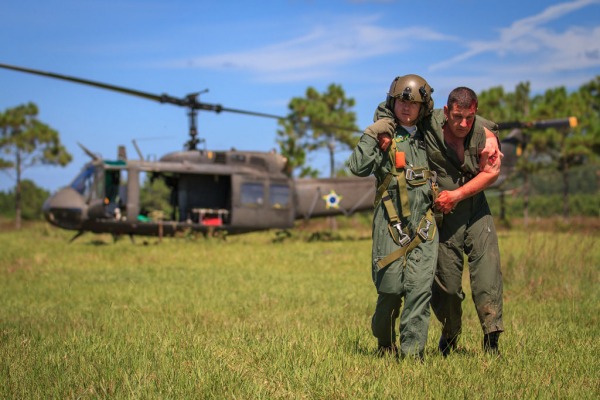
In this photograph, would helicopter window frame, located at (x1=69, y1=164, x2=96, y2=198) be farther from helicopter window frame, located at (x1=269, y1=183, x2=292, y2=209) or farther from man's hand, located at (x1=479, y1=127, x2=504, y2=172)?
man's hand, located at (x1=479, y1=127, x2=504, y2=172)

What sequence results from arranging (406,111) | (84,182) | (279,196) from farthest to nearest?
1. (279,196)
2. (84,182)
3. (406,111)

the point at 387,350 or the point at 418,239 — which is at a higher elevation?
the point at 418,239

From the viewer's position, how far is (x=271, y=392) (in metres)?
4.06

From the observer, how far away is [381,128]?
15.6 feet

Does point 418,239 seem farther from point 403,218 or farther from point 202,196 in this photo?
point 202,196

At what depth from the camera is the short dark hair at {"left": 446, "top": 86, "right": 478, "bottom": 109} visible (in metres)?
4.97

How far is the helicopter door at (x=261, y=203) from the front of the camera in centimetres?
1945

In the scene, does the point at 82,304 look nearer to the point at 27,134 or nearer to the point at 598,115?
the point at 27,134

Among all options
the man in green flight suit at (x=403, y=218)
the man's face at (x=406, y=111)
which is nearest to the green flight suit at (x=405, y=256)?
the man in green flight suit at (x=403, y=218)

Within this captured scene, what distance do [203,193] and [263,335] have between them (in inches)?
553

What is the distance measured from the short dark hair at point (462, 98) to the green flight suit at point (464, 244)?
0.49 ft

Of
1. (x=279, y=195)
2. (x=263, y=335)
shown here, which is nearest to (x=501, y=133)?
(x=279, y=195)

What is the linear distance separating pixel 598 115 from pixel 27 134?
2969 centimetres

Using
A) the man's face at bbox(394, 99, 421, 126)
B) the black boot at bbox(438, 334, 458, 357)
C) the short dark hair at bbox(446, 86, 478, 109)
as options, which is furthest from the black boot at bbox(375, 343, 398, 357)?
the short dark hair at bbox(446, 86, 478, 109)
